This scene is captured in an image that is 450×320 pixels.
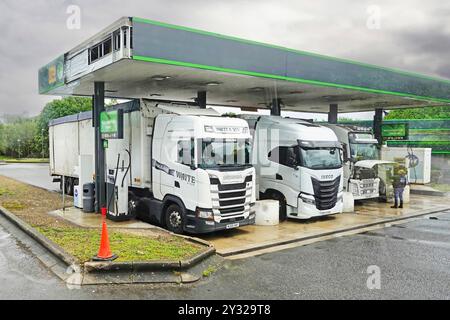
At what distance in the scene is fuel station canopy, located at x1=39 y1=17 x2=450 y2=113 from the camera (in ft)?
35.3

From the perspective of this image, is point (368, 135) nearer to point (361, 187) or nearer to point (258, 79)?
point (361, 187)

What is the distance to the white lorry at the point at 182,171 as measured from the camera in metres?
10.2

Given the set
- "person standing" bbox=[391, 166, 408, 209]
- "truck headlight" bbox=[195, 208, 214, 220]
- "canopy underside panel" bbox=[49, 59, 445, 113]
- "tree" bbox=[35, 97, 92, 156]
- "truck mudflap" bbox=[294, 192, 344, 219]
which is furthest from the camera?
"tree" bbox=[35, 97, 92, 156]

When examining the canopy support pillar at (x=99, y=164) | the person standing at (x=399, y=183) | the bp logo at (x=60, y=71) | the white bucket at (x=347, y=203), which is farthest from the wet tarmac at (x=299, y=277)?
the bp logo at (x=60, y=71)

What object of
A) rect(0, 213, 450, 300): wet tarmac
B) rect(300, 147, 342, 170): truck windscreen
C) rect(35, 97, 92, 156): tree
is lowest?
rect(0, 213, 450, 300): wet tarmac

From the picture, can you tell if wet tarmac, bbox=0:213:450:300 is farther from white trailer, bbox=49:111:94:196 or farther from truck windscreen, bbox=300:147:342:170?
white trailer, bbox=49:111:94:196

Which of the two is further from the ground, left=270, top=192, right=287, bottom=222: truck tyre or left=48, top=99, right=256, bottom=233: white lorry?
left=48, top=99, right=256, bottom=233: white lorry

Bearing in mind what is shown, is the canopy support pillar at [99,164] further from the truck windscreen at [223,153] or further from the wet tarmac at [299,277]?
the truck windscreen at [223,153]

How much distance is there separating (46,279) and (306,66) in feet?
34.6

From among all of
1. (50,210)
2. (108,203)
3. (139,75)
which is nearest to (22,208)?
(50,210)

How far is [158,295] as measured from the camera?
6.50 meters

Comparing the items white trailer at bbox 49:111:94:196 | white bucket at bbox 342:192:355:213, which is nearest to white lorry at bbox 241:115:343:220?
white bucket at bbox 342:192:355:213

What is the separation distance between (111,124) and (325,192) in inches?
263

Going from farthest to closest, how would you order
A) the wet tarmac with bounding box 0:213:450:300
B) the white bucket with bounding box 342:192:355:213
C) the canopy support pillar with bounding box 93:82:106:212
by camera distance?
1. the white bucket with bounding box 342:192:355:213
2. the canopy support pillar with bounding box 93:82:106:212
3. the wet tarmac with bounding box 0:213:450:300
